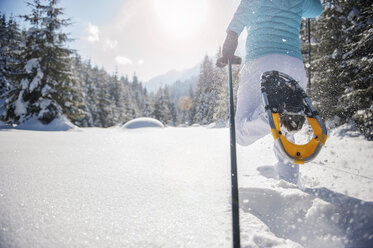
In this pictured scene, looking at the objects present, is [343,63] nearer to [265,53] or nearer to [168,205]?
[265,53]

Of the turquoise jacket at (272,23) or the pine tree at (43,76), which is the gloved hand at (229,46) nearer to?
the turquoise jacket at (272,23)

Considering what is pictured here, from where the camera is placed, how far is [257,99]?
6.54 ft

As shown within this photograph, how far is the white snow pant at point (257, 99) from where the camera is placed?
191 cm

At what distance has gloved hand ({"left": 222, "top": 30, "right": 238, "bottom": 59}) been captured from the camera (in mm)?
1779

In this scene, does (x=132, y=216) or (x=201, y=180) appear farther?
(x=201, y=180)

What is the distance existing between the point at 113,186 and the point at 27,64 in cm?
1232

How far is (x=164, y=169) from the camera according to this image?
215cm

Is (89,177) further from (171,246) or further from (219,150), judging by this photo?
(219,150)

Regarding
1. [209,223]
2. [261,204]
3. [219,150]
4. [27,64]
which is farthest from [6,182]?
[27,64]

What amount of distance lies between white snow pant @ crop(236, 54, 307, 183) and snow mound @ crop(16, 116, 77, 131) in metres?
9.78

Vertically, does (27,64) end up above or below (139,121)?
above

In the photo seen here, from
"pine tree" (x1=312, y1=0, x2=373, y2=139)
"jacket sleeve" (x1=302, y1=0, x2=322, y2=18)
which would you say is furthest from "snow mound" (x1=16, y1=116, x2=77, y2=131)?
"pine tree" (x1=312, y1=0, x2=373, y2=139)

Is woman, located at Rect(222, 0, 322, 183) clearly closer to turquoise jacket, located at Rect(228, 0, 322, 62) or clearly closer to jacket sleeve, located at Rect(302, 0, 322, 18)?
turquoise jacket, located at Rect(228, 0, 322, 62)

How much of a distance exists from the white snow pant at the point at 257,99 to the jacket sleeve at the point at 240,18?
0.40 m
